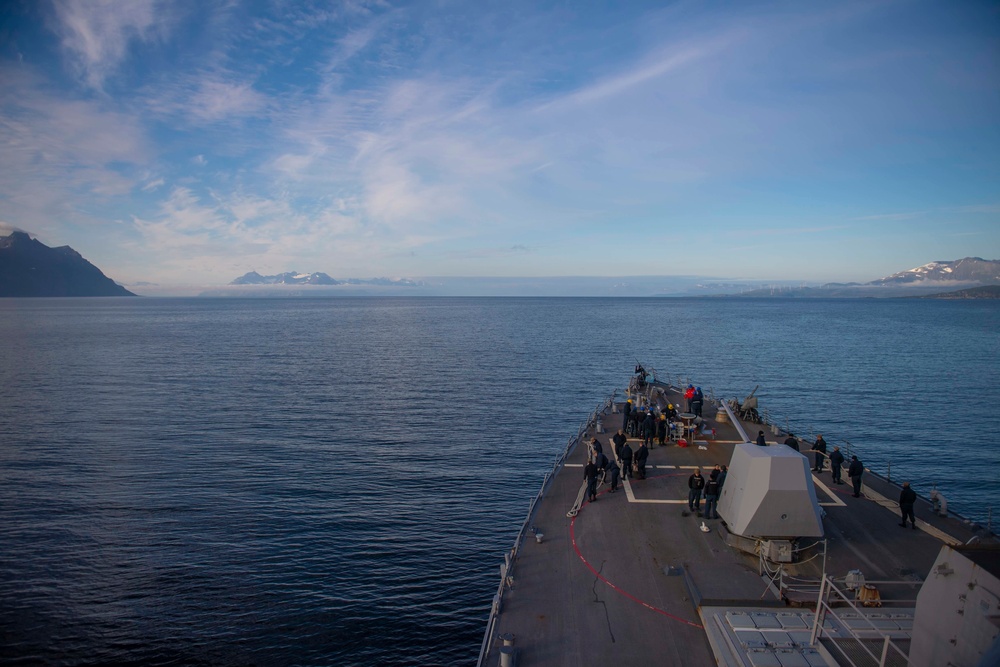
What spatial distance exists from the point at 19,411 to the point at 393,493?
35.5 m

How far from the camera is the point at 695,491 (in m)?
17.2

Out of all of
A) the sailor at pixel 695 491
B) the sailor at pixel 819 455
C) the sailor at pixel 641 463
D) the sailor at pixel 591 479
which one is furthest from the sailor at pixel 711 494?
the sailor at pixel 819 455

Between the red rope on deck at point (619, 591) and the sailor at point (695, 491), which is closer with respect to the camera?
the red rope on deck at point (619, 591)

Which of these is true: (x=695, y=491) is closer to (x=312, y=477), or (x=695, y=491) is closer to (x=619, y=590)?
(x=619, y=590)

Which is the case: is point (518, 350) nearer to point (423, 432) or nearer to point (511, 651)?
point (423, 432)

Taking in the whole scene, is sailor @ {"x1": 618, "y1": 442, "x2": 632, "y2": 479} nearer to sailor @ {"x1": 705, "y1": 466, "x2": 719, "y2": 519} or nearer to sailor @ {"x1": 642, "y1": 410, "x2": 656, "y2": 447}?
sailor @ {"x1": 642, "y1": 410, "x2": 656, "y2": 447}

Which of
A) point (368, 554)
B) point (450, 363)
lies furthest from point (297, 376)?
point (368, 554)

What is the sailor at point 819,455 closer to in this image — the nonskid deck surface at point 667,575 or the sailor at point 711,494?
the nonskid deck surface at point 667,575

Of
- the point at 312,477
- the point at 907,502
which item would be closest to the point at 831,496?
the point at 907,502

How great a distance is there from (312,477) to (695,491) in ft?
64.7

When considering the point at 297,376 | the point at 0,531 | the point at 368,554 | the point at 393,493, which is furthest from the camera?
the point at 297,376

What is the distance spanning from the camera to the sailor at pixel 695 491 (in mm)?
17125

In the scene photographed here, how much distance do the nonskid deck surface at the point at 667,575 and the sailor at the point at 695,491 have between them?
0.24 m

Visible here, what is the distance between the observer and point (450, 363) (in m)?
71.4
